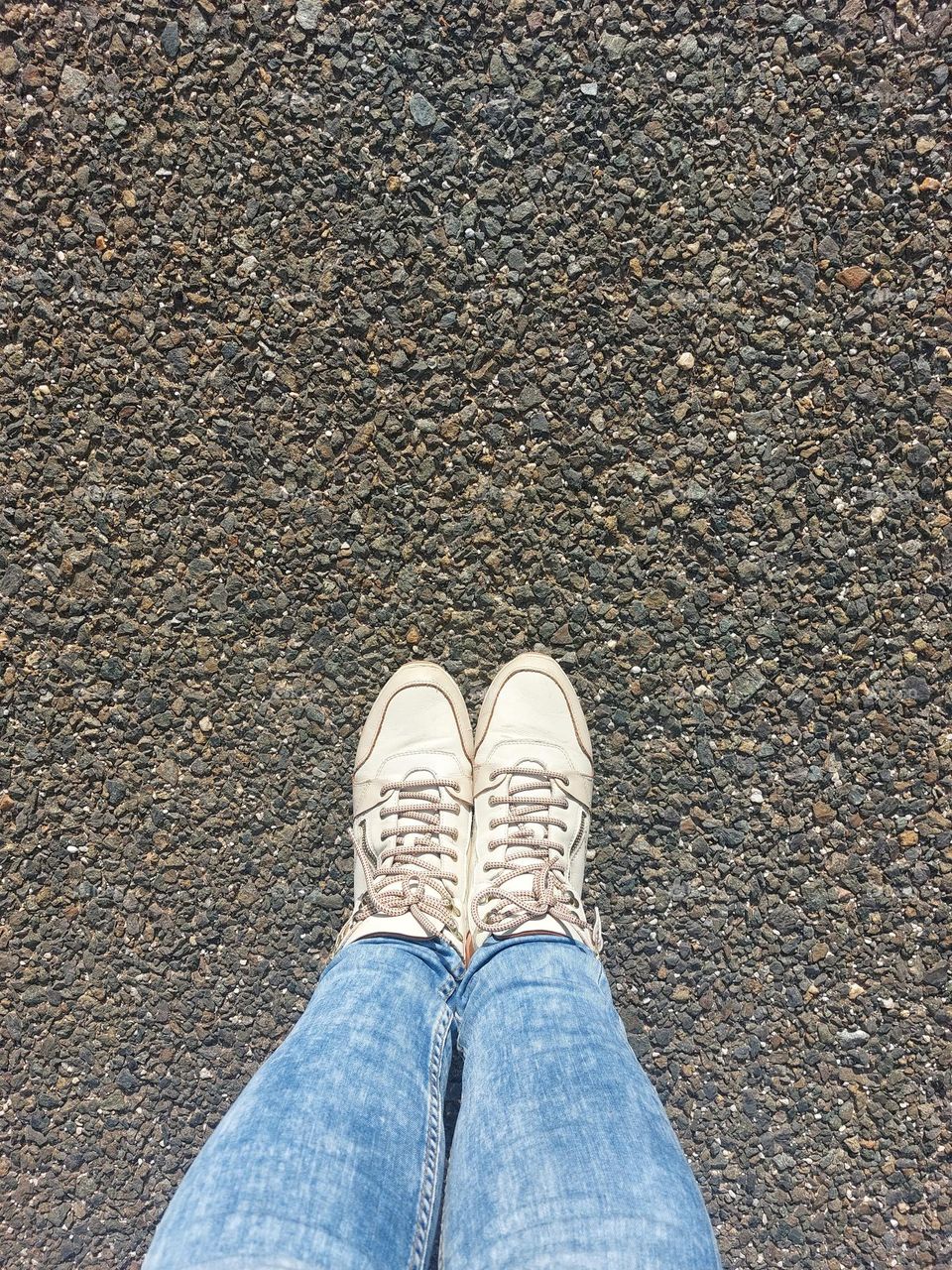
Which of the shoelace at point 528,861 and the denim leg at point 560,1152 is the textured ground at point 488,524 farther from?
the denim leg at point 560,1152

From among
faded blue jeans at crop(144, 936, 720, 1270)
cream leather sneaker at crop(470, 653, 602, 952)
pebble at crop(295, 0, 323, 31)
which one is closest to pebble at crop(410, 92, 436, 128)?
pebble at crop(295, 0, 323, 31)

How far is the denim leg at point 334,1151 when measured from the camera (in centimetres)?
96

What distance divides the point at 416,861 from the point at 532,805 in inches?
10.9

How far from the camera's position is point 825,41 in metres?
1.41

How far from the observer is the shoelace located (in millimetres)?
1527

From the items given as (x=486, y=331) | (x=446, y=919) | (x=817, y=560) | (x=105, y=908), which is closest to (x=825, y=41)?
(x=486, y=331)

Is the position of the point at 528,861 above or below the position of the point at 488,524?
below

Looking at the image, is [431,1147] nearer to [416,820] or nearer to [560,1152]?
[560,1152]

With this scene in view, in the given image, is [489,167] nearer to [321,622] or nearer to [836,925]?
[321,622]

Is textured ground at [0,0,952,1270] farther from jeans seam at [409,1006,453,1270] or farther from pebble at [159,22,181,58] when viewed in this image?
jeans seam at [409,1006,453,1270]

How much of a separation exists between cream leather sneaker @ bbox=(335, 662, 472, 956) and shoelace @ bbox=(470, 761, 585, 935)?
0.28 feet

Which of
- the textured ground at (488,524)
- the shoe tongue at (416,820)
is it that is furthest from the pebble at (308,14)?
the shoe tongue at (416,820)

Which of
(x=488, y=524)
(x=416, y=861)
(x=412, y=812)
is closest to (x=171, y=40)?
(x=488, y=524)

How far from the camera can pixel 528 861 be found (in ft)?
5.20
